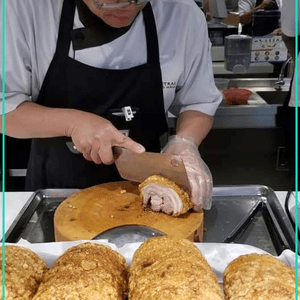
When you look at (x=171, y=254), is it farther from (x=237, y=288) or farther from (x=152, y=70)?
(x=152, y=70)

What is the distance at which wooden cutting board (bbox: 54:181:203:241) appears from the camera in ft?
3.93

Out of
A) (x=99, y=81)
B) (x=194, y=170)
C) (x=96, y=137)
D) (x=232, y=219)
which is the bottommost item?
(x=232, y=219)

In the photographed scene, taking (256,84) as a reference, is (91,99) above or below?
above

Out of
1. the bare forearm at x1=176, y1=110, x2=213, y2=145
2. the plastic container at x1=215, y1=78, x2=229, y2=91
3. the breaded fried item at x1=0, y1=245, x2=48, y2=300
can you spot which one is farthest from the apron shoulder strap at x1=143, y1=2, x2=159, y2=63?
the plastic container at x1=215, y1=78, x2=229, y2=91

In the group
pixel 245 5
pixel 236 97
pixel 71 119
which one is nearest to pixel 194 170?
pixel 71 119

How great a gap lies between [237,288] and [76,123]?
74 cm

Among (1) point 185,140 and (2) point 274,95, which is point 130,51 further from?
(2) point 274,95

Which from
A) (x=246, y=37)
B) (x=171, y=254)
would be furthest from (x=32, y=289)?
(x=246, y=37)

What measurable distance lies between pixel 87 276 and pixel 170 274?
5.2 inches

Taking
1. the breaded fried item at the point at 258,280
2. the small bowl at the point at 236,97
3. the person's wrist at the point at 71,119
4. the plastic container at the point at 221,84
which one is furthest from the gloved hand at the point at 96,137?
the plastic container at the point at 221,84

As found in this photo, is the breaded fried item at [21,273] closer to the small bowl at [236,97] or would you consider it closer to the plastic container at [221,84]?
the small bowl at [236,97]

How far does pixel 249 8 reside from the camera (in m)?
3.08

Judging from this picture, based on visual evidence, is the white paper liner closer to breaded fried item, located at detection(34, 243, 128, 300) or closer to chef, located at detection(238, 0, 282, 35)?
breaded fried item, located at detection(34, 243, 128, 300)

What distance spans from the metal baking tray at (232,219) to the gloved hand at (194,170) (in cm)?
7
